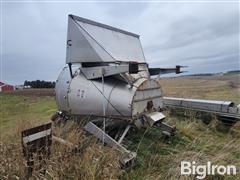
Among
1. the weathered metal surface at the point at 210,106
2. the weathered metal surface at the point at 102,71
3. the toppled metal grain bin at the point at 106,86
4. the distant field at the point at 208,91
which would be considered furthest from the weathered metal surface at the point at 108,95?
the distant field at the point at 208,91

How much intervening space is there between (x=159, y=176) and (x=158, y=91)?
2.54 meters

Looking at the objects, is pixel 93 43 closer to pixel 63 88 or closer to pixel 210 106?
pixel 63 88

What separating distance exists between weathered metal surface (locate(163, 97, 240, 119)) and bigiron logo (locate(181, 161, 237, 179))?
3.90 m

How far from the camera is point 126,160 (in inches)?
192

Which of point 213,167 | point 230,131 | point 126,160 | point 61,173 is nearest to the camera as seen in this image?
point 61,173

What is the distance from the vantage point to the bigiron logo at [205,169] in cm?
440

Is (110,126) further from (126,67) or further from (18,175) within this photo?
(18,175)

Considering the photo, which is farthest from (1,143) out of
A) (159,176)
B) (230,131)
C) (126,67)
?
(230,131)

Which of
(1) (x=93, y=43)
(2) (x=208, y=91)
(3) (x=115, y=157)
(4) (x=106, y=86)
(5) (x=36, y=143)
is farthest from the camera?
(2) (x=208, y=91)

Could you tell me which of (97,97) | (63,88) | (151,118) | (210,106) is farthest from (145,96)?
(210,106)

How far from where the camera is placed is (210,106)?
8805 mm

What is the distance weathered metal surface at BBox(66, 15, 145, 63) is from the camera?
6.23 m

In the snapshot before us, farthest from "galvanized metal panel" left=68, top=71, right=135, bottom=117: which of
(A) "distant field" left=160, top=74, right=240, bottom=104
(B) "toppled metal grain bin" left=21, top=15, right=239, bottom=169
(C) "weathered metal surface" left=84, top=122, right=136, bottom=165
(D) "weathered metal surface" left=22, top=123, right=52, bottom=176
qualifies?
(A) "distant field" left=160, top=74, right=240, bottom=104

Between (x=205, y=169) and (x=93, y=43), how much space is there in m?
3.61
